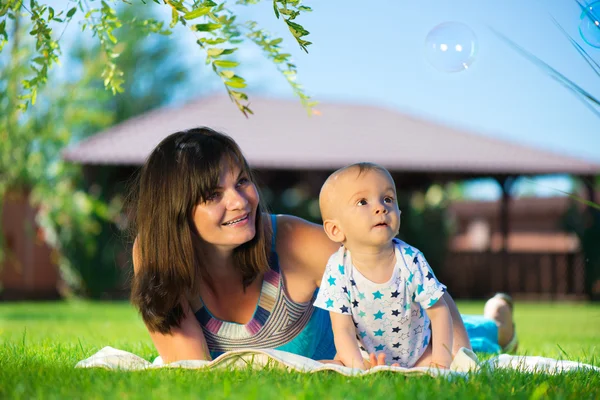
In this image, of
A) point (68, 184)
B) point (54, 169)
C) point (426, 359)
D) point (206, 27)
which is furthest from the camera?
point (68, 184)

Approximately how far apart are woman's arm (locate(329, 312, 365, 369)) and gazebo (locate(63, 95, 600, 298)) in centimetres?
1166

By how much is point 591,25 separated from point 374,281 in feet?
6.51

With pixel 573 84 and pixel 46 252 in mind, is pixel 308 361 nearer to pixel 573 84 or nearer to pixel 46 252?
pixel 573 84

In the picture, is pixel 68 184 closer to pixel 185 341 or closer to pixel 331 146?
pixel 331 146

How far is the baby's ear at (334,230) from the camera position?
3.11 metres

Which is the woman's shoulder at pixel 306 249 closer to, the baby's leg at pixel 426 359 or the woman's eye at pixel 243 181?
the woman's eye at pixel 243 181

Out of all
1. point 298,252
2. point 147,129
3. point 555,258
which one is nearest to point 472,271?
point 555,258

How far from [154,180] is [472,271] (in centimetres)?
1484

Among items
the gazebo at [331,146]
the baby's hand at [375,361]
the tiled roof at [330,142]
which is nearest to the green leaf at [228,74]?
the baby's hand at [375,361]

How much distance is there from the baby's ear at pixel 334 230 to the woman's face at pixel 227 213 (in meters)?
0.33

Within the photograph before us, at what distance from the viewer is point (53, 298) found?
1772cm

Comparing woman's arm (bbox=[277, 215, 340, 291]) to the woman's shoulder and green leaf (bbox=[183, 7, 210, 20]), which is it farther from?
green leaf (bbox=[183, 7, 210, 20])

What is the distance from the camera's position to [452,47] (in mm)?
4934

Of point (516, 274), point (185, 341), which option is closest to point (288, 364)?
point (185, 341)
